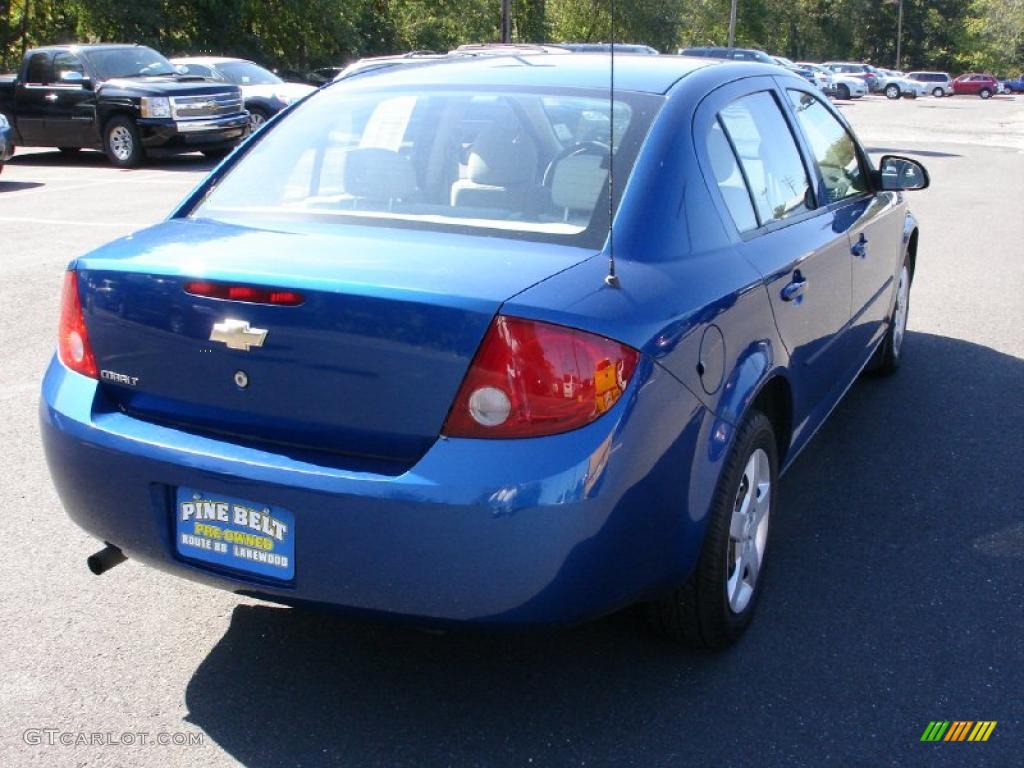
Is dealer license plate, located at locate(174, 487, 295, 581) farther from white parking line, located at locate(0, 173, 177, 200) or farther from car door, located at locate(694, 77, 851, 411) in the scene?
white parking line, located at locate(0, 173, 177, 200)

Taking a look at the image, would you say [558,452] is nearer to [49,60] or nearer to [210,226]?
[210,226]

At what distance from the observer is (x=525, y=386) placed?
8.82 ft

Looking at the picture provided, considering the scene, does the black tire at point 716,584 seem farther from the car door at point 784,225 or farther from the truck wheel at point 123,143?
the truck wheel at point 123,143

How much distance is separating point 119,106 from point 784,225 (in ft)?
52.4

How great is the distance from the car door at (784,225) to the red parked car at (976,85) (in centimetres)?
7040

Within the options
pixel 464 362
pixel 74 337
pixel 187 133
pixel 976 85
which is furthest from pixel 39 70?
pixel 976 85

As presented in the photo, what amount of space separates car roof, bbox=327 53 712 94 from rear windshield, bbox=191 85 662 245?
3.0 inches

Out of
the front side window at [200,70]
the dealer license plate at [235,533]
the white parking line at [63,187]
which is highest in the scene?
the front side window at [200,70]

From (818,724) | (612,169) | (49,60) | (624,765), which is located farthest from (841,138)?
(49,60)

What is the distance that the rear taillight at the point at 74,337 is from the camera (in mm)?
3199

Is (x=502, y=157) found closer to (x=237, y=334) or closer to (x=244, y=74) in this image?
(x=237, y=334)

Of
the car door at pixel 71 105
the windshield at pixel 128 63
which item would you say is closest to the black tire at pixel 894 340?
the car door at pixel 71 105

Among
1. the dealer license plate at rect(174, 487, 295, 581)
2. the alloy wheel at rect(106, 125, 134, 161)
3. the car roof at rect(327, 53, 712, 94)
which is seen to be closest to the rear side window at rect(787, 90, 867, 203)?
the car roof at rect(327, 53, 712, 94)

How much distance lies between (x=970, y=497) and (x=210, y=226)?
315 centimetres
